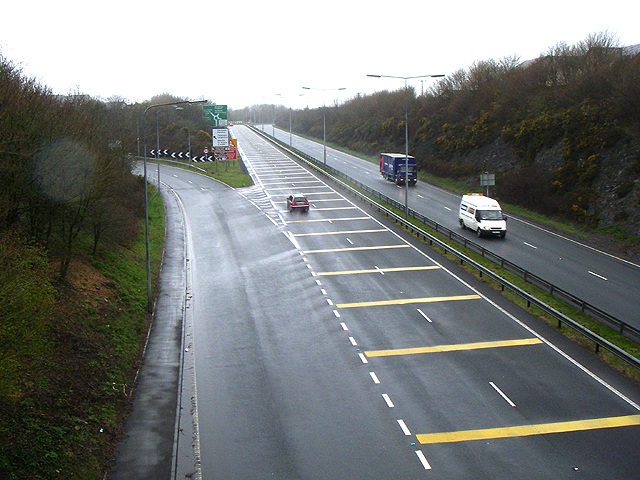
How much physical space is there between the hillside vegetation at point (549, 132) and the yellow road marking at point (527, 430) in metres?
22.1

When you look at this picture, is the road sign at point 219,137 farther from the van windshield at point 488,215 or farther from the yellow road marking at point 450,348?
the yellow road marking at point 450,348

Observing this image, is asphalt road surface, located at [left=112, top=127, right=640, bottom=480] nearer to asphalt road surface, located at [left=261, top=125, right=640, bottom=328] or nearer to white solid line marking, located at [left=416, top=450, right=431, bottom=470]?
white solid line marking, located at [left=416, top=450, right=431, bottom=470]

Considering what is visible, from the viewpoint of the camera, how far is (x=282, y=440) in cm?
1378

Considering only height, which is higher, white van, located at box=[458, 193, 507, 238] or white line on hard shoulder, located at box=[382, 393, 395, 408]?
Answer: white van, located at box=[458, 193, 507, 238]

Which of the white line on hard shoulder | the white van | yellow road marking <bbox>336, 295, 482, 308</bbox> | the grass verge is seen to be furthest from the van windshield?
the white line on hard shoulder

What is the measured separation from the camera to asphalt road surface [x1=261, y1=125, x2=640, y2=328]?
24.3m

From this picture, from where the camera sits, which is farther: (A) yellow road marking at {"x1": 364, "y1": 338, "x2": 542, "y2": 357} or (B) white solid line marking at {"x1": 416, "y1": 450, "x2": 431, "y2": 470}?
(A) yellow road marking at {"x1": 364, "y1": 338, "x2": 542, "y2": 357}

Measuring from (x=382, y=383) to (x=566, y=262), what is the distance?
18.1 meters

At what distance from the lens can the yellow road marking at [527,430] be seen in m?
13.7

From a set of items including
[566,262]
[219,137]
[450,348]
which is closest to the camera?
[450,348]

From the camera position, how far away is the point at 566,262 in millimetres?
30484

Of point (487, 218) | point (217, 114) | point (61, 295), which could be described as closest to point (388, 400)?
point (61, 295)

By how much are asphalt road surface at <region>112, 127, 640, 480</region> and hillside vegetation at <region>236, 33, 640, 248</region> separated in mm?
17247

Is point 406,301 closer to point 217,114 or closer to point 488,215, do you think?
point 488,215
